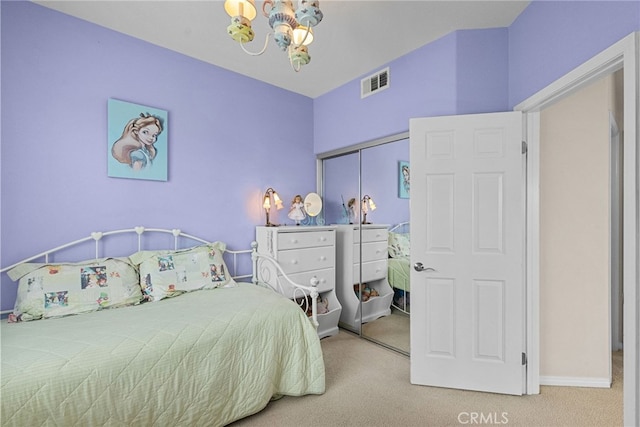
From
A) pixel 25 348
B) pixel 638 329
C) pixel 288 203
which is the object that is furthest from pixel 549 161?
pixel 25 348

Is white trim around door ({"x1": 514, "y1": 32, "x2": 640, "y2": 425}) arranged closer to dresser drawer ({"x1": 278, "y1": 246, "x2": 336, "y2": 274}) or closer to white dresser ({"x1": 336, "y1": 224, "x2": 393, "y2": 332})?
white dresser ({"x1": 336, "y1": 224, "x2": 393, "y2": 332})

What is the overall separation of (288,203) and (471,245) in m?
1.92

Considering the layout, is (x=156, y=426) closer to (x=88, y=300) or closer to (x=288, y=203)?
(x=88, y=300)

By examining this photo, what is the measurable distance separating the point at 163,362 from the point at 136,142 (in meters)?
1.69

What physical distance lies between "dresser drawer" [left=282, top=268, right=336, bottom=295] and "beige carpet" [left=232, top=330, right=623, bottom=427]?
2.70 feet

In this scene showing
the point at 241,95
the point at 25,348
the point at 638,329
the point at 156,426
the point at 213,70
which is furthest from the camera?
the point at 241,95

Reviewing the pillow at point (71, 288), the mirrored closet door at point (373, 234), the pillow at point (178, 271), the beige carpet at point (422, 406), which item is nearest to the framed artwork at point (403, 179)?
the mirrored closet door at point (373, 234)

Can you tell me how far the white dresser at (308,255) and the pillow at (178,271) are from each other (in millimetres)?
500

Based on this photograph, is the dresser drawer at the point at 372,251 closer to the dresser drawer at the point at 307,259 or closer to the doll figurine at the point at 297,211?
the dresser drawer at the point at 307,259

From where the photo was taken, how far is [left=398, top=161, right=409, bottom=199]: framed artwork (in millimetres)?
2642

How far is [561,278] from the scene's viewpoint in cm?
220

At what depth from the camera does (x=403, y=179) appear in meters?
2.68

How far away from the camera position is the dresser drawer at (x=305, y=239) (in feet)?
9.01

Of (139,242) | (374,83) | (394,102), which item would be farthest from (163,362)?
(374,83)
